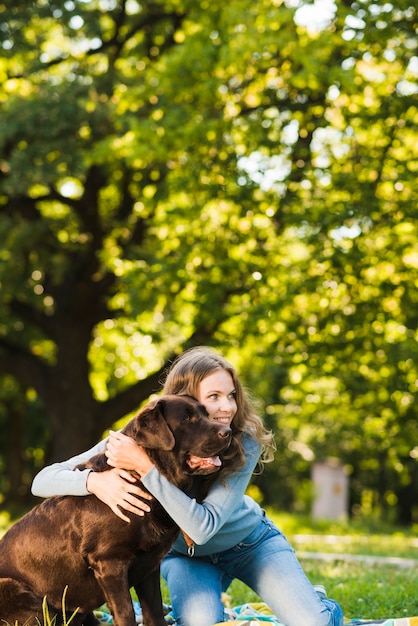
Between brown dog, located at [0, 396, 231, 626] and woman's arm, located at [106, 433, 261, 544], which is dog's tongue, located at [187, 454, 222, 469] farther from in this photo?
woman's arm, located at [106, 433, 261, 544]

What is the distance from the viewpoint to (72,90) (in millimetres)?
12484

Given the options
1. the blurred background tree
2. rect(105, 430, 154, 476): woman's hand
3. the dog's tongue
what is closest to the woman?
rect(105, 430, 154, 476): woman's hand

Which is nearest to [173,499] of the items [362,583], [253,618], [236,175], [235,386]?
[235,386]

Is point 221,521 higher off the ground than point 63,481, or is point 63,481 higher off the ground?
point 63,481

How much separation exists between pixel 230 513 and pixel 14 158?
9070mm

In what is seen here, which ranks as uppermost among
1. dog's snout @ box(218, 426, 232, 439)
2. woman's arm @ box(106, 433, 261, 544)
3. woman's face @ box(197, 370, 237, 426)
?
woman's face @ box(197, 370, 237, 426)

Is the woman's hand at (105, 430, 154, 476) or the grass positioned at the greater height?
the woman's hand at (105, 430, 154, 476)

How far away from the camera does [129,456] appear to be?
3.81 metres

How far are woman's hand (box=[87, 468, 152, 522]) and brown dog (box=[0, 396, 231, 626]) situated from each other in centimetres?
4

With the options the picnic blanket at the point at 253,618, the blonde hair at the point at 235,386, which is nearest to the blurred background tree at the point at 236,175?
the picnic blanket at the point at 253,618

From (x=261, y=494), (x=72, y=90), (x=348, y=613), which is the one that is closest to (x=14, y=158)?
(x=72, y=90)

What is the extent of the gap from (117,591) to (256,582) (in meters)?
1.04

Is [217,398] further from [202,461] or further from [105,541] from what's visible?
[105,541]

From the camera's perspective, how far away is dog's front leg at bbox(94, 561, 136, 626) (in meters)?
3.71
